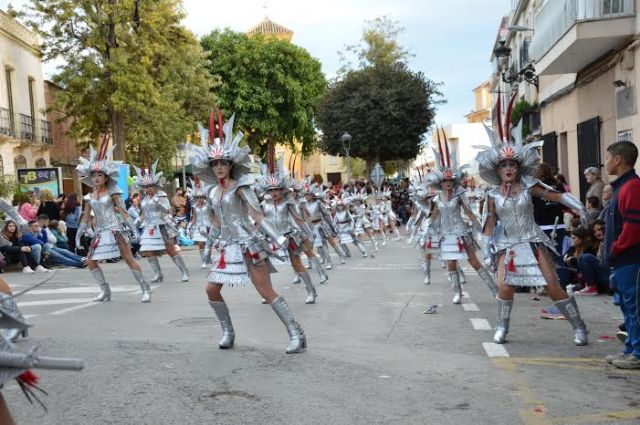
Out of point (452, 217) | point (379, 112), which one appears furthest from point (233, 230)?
point (379, 112)

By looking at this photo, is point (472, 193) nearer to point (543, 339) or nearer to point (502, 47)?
point (502, 47)

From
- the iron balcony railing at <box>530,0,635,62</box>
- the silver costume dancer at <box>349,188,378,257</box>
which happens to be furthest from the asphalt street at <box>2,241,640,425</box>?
the silver costume dancer at <box>349,188,378,257</box>

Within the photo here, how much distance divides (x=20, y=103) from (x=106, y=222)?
962 inches

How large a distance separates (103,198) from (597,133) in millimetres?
14531

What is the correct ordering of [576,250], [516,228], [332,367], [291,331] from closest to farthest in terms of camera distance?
[332,367] → [291,331] → [516,228] → [576,250]

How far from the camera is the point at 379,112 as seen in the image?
155 ft

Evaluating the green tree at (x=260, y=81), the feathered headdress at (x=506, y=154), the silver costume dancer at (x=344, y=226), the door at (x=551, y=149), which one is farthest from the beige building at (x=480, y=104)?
the feathered headdress at (x=506, y=154)

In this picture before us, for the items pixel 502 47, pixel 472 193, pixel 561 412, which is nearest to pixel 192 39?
pixel 502 47

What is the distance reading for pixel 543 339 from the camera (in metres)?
8.48

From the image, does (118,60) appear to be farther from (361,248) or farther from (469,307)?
(469,307)

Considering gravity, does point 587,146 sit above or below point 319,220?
above

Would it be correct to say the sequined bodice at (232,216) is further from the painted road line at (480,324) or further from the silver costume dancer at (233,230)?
the painted road line at (480,324)

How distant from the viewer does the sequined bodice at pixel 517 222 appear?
8203 millimetres

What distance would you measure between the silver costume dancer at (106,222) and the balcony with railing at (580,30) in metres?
11.6
